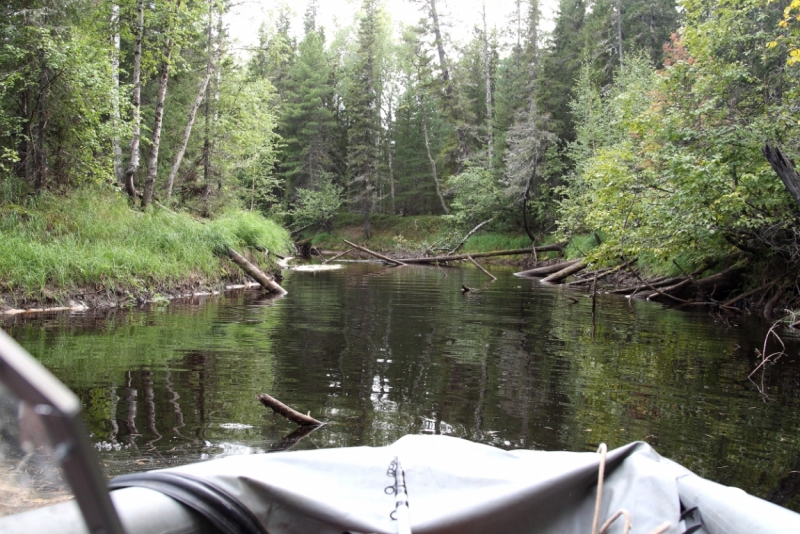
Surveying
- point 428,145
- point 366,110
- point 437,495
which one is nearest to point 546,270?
point 437,495

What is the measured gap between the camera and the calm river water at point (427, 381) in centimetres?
416

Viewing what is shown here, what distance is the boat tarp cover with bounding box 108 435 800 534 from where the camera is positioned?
2.04 meters

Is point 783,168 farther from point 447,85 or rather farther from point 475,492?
point 447,85

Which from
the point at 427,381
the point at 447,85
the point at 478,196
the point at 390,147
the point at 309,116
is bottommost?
the point at 427,381

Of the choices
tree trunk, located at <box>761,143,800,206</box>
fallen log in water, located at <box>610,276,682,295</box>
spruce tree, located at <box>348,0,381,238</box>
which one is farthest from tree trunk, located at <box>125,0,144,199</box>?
spruce tree, located at <box>348,0,381,238</box>

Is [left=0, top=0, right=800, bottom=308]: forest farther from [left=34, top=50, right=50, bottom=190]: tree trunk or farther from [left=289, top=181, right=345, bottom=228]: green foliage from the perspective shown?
[left=289, top=181, right=345, bottom=228]: green foliage

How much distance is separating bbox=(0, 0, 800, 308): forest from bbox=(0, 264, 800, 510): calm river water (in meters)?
2.61

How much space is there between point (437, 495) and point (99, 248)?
1000 centimetres

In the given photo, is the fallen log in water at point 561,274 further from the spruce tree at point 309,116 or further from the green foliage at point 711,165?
the spruce tree at point 309,116

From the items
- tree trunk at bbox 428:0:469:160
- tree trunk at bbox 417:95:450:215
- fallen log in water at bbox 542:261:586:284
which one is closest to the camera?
fallen log in water at bbox 542:261:586:284

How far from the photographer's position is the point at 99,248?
10633 mm

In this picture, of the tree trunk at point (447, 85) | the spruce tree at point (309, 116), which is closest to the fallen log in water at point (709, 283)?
the tree trunk at point (447, 85)

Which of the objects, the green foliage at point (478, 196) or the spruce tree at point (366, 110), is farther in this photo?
the spruce tree at point (366, 110)

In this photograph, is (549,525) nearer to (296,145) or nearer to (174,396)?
(174,396)
